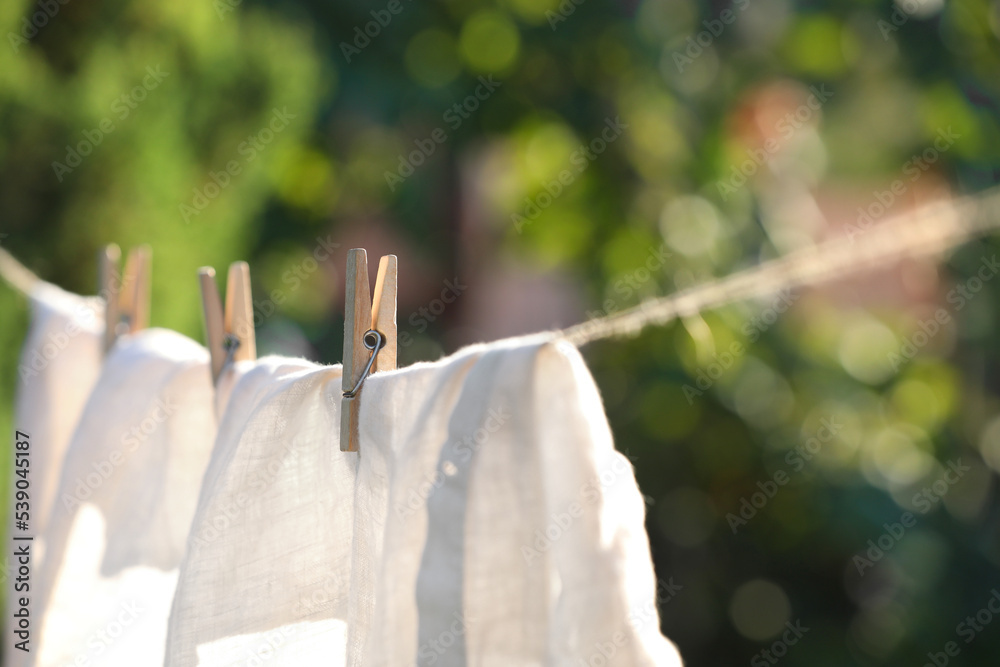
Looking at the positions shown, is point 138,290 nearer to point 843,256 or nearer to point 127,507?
point 127,507

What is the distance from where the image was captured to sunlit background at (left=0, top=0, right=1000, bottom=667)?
7.97 feet

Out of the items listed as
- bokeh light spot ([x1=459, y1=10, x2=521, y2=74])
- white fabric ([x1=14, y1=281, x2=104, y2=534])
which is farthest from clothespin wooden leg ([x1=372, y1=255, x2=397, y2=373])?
bokeh light spot ([x1=459, y1=10, x2=521, y2=74])

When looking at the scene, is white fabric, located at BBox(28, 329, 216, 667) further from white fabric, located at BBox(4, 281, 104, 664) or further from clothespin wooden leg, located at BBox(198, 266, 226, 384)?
white fabric, located at BBox(4, 281, 104, 664)

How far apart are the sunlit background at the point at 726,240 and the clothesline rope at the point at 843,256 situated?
6.34 ft

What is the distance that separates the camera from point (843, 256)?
0.38 m

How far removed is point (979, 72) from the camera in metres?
2.27

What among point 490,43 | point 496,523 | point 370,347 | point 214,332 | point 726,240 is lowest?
point 496,523

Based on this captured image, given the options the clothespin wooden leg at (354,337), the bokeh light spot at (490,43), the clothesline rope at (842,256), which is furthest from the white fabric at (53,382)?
the bokeh light spot at (490,43)

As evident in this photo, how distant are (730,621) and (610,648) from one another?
2.55 metres

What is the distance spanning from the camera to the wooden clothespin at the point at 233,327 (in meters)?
0.68

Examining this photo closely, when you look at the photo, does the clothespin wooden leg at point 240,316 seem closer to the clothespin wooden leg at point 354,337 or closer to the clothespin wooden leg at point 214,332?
the clothespin wooden leg at point 214,332

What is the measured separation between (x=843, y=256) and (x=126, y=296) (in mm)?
720

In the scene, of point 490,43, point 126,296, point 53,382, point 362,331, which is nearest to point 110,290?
point 126,296

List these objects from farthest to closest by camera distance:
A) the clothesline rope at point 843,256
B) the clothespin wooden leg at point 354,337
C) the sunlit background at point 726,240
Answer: the sunlit background at point 726,240 < the clothespin wooden leg at point 354,337 < the clothesline rope at point 843,256
